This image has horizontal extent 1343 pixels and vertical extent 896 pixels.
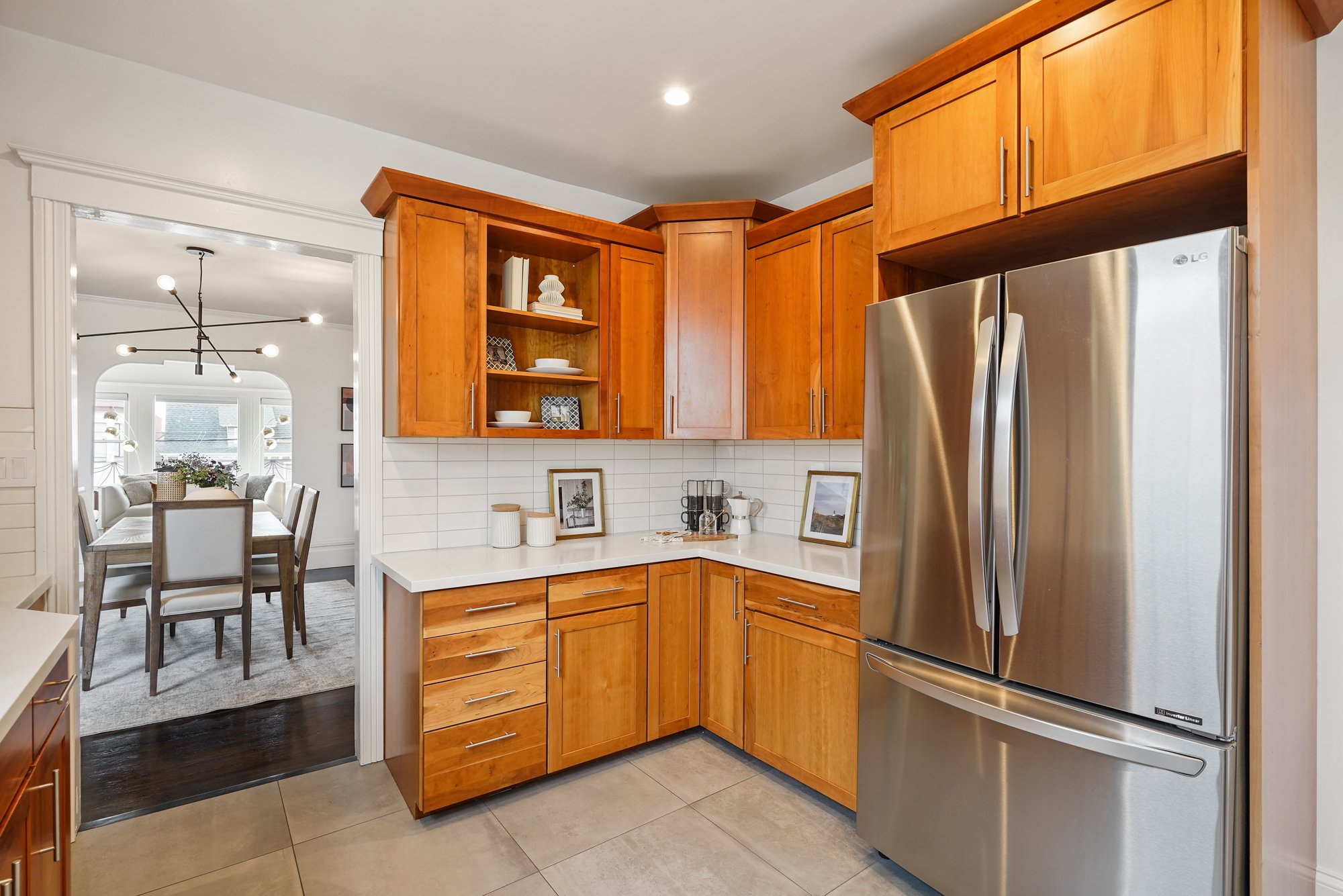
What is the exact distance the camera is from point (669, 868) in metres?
2.08

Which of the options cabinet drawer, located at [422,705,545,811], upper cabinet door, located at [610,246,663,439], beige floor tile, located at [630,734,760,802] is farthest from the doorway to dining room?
beige floor tile, located at [630,734,760,802]

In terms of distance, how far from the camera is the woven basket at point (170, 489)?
5.38 metres

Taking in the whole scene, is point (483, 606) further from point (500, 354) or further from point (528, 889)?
point (500, 354)

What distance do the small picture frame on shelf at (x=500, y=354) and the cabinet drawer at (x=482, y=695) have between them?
50.5 inches

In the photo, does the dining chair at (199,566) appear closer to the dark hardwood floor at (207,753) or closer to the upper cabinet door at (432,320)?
the dark hardwood floor at (207,753)

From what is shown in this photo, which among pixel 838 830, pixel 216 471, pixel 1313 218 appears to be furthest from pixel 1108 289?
pixel 216 471

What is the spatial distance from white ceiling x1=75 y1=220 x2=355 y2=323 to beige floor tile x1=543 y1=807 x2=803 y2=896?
3647mm

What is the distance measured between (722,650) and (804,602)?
1.84ft

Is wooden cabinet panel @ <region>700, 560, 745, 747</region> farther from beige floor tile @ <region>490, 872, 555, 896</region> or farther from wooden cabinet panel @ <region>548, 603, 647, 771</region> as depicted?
beige floor tile @ <region>490, 872, 555, 896</region>

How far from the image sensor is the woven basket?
5.38 meters

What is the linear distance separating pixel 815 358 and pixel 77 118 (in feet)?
8.91

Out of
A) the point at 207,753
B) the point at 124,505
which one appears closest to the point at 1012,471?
the point at 207,753

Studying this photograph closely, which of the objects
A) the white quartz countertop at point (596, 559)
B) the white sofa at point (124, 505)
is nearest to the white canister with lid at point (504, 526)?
the white quartz countertop at point (596, 559)

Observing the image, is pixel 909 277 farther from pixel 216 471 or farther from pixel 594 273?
pixel 216 471
